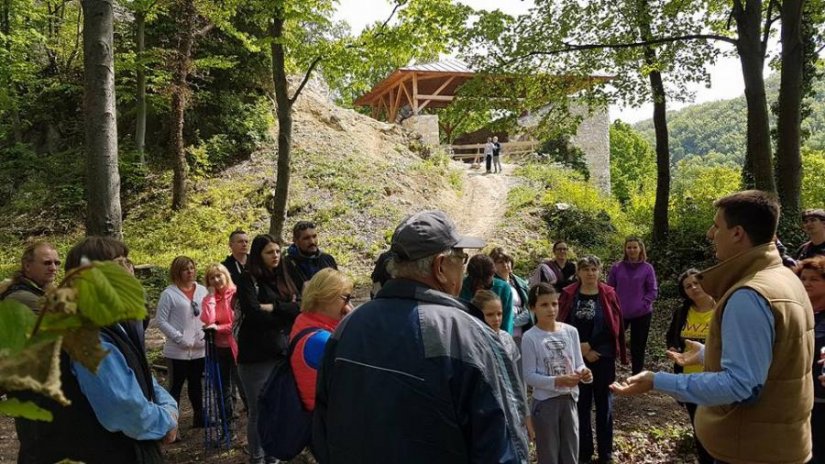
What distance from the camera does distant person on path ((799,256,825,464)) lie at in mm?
3322

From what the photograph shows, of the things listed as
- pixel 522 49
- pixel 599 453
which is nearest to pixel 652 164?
pixel 522 49

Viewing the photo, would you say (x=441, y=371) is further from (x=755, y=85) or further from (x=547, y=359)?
(x=755, y=85)

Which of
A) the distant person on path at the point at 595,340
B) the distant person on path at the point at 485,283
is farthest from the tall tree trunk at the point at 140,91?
the distant person on path at the point at 595,340

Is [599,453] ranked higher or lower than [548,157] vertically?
lower

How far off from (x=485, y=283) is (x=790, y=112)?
9947mm

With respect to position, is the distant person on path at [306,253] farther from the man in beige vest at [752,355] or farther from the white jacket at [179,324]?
the man in beige vest at [752,355]

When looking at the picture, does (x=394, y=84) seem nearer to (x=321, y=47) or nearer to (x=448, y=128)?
(x=448, y=128)

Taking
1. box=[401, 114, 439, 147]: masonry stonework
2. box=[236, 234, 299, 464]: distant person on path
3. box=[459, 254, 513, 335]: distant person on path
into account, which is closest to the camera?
box=[236, 234, 299, 464]: distant person on path

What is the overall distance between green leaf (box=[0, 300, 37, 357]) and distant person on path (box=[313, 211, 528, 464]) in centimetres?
119

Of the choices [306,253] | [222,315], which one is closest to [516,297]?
[306,253]

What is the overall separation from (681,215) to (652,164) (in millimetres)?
52576

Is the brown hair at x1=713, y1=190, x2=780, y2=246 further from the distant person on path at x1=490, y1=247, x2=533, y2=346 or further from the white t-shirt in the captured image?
the distant person on path at x1=490, y1=247, x2=533, y2=346

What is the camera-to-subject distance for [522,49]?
40.6 feet

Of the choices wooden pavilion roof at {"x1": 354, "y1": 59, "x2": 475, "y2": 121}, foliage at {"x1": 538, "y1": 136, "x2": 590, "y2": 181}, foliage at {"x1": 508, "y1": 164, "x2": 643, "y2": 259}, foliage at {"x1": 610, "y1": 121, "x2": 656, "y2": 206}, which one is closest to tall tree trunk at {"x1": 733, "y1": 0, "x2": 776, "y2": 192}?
foliage at {"x1": 508, "y1": 164, "x2": 643, "y2": 259}
